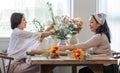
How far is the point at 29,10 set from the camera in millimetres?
5027

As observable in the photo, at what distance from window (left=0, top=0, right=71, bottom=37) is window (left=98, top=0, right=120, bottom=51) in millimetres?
617

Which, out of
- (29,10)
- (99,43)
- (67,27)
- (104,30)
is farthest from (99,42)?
(29,10)

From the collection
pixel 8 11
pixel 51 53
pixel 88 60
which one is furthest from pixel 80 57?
pixel 8 11

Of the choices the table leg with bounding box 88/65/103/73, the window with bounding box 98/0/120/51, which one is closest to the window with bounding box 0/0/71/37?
the window with bounding box 98/0/120/51

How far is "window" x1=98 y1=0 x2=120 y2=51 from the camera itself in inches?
170

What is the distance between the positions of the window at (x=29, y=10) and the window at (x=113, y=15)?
617 mm

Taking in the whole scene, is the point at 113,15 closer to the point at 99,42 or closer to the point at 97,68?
the point at 99,42

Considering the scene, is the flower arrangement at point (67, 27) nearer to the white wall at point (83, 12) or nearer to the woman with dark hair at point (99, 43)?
the woman with dark hair at point (99, 43)

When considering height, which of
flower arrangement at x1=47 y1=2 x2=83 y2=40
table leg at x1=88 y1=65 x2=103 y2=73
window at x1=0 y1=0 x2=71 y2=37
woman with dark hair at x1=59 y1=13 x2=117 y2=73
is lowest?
table leg at x1=88 y1=65 x2=103 y2=73

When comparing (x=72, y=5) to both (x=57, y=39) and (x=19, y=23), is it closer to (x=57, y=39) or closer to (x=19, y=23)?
(x=57, y=39)

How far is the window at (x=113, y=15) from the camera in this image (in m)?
4.31

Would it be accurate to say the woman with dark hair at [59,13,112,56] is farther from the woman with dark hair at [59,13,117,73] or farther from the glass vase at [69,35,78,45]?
the glass vase at [69,35,78,45]

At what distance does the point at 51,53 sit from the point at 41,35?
913 millimetres

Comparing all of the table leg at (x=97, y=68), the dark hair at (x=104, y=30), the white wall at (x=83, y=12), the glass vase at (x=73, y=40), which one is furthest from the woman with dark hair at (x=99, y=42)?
the white wall at (x=83, y=12)
